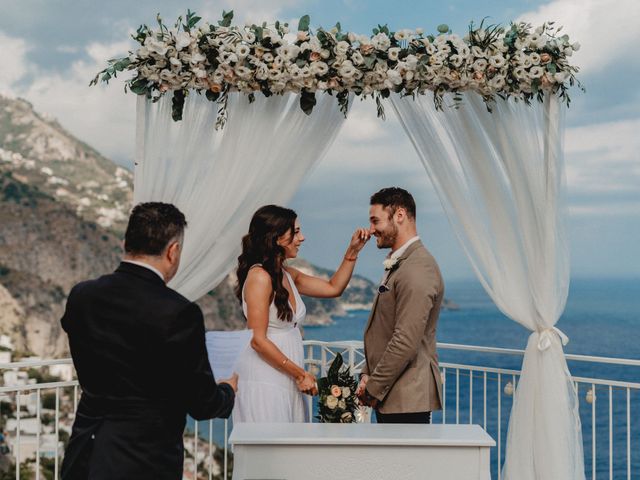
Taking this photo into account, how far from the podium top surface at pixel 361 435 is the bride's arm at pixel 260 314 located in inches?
18.4

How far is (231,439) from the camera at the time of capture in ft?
8.23

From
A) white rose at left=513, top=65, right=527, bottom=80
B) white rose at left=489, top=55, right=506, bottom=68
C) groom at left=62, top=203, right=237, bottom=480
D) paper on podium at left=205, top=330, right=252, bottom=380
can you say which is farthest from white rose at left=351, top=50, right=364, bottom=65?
groom at left=62, top=203, right=237, bottom=480

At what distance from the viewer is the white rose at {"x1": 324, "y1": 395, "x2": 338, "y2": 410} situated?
10.4ft

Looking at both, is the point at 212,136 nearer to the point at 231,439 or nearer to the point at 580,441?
the point at 231,439

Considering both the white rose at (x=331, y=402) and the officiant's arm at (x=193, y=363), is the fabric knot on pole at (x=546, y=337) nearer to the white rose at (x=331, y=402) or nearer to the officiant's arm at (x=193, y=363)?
the white rose at (x=331, y=402)

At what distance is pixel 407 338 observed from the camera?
3035 mm

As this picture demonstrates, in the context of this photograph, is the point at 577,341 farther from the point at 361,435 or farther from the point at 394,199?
the point at 361,435

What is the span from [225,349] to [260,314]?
19 centimetres

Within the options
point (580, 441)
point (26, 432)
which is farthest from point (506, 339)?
point (580, 441)

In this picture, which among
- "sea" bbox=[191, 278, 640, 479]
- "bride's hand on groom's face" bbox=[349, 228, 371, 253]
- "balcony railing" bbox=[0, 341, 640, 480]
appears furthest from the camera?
"sea" bbox=[191, 278, 640, 479]

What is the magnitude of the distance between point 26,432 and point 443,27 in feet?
69.7

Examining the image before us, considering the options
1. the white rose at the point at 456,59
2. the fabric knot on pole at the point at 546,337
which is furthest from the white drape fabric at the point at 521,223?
the white rose at the point at 456,59

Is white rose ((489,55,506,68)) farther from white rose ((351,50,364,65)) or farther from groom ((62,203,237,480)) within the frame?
groom ((62,203,237,480))

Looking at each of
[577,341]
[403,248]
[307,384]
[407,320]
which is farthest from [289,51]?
[577,341]
